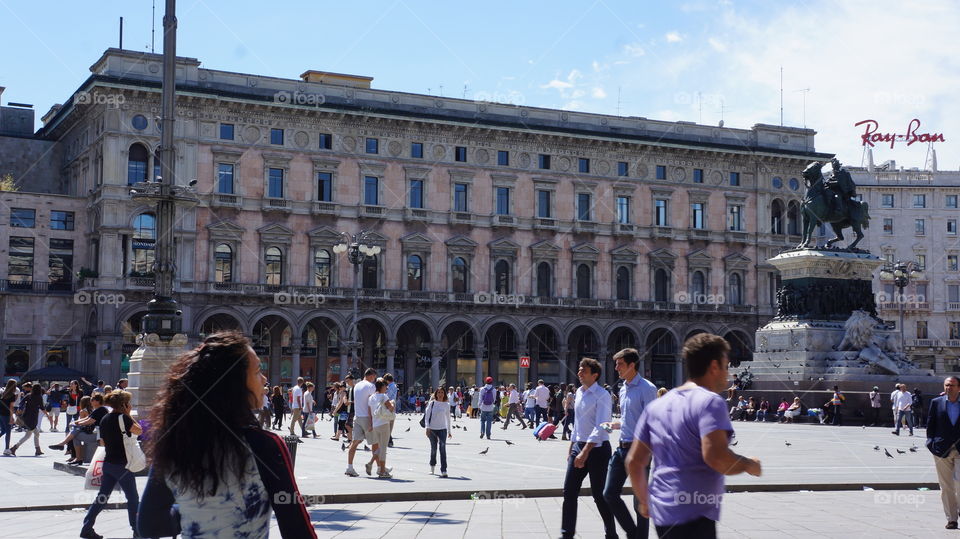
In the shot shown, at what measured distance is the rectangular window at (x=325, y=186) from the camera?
194 ft

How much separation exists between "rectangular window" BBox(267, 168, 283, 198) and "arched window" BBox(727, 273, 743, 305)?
27.1 m

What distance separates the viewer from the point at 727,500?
1473 centimetres

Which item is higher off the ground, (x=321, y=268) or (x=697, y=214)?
(x=697, y=214)

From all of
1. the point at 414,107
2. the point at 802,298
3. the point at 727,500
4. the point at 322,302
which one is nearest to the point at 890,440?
the point at 802,298

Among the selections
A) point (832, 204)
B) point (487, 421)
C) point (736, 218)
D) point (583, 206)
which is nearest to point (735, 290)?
point (736, 218)

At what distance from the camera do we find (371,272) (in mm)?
60000

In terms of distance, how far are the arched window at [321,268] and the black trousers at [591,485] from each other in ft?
162

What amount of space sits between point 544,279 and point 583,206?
4780 millimetres

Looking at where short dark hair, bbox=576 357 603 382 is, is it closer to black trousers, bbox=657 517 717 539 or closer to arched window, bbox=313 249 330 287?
black trousers, bbox=657 517 717 539

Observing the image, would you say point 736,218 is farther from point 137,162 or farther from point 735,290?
point 137,162

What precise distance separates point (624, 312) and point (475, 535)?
54592 mm

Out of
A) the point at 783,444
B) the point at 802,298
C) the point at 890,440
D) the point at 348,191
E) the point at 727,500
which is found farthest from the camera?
the point at 348,191

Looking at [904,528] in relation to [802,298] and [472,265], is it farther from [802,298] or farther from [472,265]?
[472,265]

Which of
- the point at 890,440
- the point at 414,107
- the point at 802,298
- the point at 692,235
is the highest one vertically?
the point at 414,107
